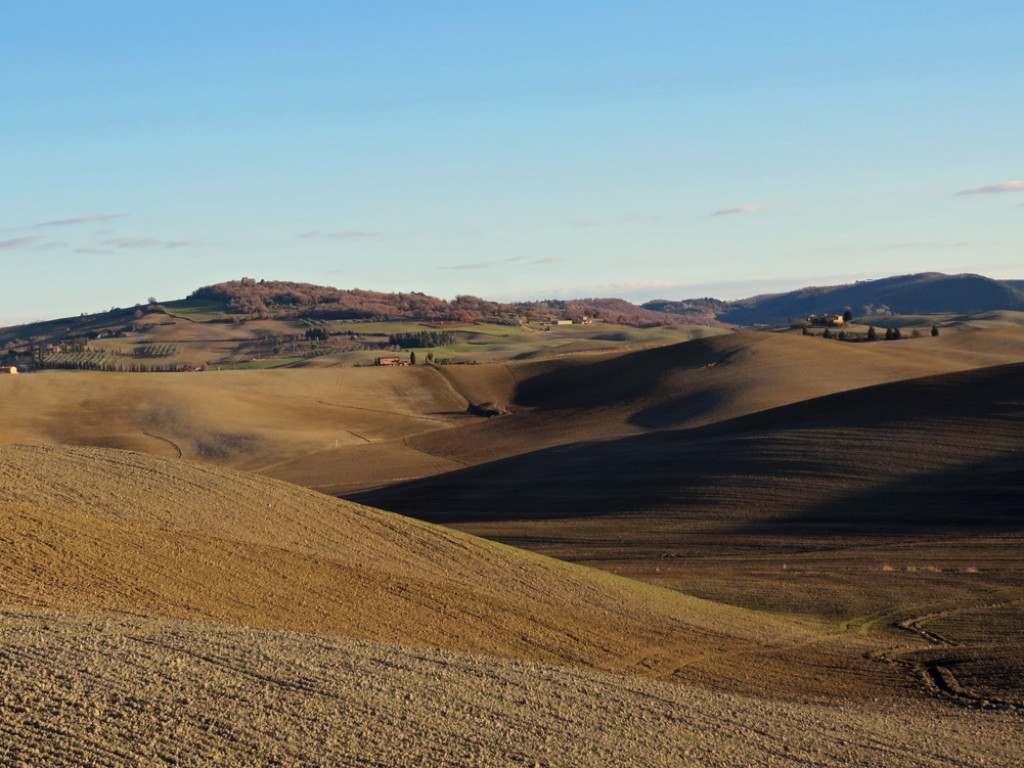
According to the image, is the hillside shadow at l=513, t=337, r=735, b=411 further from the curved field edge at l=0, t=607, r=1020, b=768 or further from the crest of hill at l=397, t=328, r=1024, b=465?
the curved field edge at l=0, t=607, r=1020, b=768

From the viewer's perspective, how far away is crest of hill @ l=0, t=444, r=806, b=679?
1959 cm

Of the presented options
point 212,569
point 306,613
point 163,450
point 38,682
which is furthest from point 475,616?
point 163,450

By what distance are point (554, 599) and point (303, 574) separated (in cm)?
609

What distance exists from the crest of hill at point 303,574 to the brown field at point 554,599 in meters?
0.10

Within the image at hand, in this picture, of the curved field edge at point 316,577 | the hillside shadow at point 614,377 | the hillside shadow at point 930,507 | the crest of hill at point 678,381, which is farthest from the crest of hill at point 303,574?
the hillside shadow at point 614,377

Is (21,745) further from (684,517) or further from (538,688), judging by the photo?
(684,517)

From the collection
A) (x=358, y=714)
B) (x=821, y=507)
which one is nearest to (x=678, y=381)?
(x=821, y=507)

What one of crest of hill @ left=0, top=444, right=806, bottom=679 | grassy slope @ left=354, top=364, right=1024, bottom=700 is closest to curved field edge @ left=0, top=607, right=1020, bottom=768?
crest of hill @ left=0, top=444, right=806, bottom=679

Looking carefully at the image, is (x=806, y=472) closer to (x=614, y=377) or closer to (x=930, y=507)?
(x=930, y=507)

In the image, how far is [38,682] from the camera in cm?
1089

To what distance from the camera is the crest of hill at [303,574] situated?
1959 cm

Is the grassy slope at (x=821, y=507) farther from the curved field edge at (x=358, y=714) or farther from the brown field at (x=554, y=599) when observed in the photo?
the curved field edge at (x=358, y=714)

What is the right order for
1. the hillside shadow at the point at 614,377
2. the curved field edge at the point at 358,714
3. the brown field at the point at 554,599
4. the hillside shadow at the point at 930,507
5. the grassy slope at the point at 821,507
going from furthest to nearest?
1. the hillside shadow at the point at 614,377
2. the hillside shadow at the point at 930,507
3. the grassy slope at the point at 821,507
4. the brown field at the point at 554,599
5. the curved field edge at the point at 358,714

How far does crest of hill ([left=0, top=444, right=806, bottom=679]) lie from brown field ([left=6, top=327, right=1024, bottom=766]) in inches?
3.9
